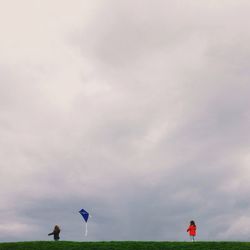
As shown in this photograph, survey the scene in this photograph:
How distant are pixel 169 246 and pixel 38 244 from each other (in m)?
12.0

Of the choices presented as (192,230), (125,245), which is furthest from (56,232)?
(192,230)

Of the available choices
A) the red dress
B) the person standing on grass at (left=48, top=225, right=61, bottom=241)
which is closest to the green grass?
the person standing on grass at (left=48, top=225, right=61, bottom=241)

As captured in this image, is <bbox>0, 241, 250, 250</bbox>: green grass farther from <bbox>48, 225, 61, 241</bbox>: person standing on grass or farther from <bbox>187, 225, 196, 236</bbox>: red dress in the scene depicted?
<bbox>187, 225, 196, 236</bbox>: red dress

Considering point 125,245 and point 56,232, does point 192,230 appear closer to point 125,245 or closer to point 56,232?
point 125,245

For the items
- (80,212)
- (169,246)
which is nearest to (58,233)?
(80,212)

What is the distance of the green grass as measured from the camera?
1705 inches

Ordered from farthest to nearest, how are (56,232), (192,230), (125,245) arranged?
(56,232), (192,230), (125,245)

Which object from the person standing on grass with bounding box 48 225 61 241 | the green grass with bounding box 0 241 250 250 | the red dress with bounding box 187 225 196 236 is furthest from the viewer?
the person standing on grass with bounding box 48 225 61 241

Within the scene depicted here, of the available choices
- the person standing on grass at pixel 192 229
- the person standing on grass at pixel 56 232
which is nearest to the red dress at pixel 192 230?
the person standing on grass at pixel 192 229

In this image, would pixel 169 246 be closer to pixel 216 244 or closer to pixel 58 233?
pixel 216 244

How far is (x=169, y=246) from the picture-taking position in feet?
144

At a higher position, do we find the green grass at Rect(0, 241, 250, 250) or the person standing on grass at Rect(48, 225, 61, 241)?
the person standing on grass at Rect(48, 225, 61, 241)

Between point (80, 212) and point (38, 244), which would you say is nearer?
point (38, 244)

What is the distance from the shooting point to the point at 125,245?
44375mm
